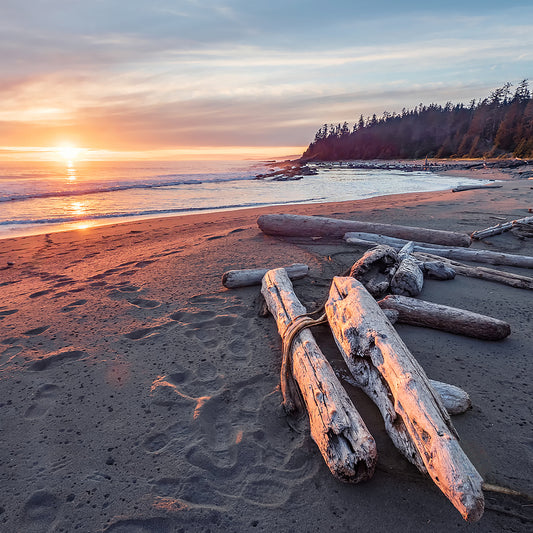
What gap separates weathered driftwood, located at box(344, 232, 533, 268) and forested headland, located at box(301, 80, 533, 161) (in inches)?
1963

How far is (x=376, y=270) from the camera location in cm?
444

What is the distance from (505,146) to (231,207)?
5782 cm

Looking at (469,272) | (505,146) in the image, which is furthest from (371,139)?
(469,272)

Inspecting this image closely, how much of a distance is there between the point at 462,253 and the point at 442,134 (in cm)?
8793

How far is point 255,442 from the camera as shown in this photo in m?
2.27

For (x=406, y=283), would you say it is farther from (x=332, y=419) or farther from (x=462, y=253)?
(x=332, y=419)

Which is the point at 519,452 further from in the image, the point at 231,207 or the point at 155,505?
the point at 231,207

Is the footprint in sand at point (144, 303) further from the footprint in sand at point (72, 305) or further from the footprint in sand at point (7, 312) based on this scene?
the footprint in sand at point (7, 312)

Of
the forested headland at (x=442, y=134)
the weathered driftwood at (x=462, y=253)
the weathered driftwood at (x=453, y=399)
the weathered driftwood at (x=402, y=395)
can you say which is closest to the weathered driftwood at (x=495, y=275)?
the weathered driftwood at (x=462, y=253)

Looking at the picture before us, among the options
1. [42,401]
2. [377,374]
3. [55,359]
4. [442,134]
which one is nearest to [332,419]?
[377,374]

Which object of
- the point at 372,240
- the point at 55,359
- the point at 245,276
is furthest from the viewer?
the point at 372,240

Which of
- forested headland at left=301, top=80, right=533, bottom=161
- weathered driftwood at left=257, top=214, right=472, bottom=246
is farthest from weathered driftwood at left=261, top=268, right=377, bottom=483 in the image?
forested headland at left=301, top=80, right=533, bottom=161

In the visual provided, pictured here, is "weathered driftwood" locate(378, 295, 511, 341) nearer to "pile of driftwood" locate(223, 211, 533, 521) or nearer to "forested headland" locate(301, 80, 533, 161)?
"pile of driftwood" locate(223, 211, 533, 521)

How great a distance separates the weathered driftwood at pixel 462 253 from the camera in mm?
5383
